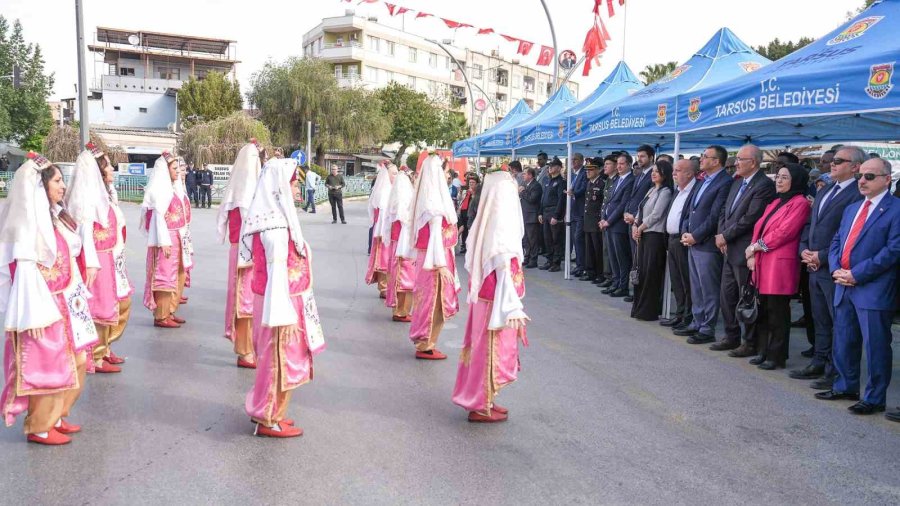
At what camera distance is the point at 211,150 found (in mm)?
41094

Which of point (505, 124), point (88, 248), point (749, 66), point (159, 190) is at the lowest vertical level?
point (88, 248)

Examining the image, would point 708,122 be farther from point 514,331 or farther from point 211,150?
point 211,150

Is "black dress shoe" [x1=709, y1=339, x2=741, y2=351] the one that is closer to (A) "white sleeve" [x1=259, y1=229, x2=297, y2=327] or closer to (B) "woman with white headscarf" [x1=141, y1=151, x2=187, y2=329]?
(A) "white sleeve" [x1=259, y1=229, x2=297, y2=327]

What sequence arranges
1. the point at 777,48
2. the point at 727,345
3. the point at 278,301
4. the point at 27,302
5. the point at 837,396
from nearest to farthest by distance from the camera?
the point at 27,302 < the point at 278,301 < the point at 837,396 < the point at 727,345 < the point at 777,48

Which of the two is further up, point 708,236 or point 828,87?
point 828,87

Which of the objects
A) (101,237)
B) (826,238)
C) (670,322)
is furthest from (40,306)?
(670,322)

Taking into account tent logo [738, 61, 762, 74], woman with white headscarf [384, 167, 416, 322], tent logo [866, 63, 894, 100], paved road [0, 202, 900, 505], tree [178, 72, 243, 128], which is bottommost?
paved road [0, 202, 900, 505]

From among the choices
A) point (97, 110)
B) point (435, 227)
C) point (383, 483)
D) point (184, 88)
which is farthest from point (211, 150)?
point (383, 483)

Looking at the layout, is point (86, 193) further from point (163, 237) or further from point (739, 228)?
point (739, 228)

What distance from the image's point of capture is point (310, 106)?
52344 millimetres

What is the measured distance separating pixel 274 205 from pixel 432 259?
2726mm

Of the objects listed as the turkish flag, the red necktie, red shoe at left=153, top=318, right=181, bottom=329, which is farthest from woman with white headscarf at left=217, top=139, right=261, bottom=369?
the turkish flag

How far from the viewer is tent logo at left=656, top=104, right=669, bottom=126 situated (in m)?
8.90

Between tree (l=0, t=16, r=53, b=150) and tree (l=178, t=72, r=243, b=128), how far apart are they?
1461 cm
